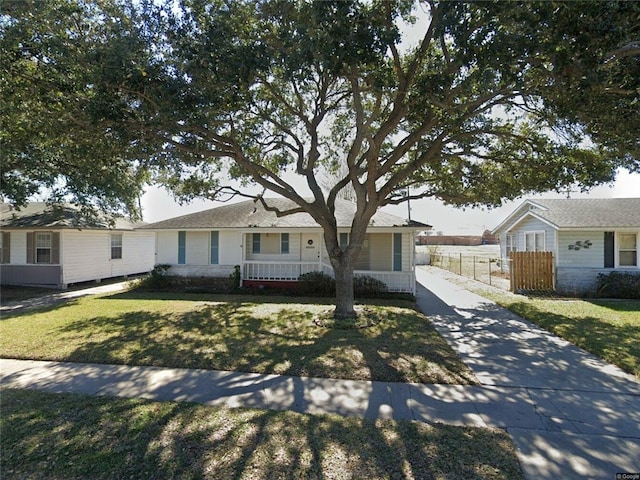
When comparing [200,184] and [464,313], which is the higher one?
[200,184]

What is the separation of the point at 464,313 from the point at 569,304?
4.51 metres

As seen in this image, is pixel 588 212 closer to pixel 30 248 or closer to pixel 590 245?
pixel 590 245

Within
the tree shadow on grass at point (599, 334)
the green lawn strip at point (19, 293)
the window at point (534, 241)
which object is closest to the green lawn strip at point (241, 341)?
the tree shadow on grass at point (599, 334)

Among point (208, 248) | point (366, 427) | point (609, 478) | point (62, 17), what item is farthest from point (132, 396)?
point (208, 248)

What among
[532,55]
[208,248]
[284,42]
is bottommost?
[208,248]

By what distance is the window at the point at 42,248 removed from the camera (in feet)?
52.1

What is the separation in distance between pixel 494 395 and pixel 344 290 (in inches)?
202

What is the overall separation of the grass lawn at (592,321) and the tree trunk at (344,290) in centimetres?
512

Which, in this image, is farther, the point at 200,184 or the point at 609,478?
the point at 200,184

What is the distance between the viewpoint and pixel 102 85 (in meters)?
6.84

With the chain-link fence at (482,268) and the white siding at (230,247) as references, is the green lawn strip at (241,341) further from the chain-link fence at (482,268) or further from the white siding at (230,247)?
the chain-link fence at (482,268)

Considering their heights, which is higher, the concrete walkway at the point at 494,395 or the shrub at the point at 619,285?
the shrub at the point at 619,285

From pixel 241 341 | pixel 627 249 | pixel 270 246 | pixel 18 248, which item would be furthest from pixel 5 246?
pixel 627 249

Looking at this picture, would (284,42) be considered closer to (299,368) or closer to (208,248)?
(299,368)
